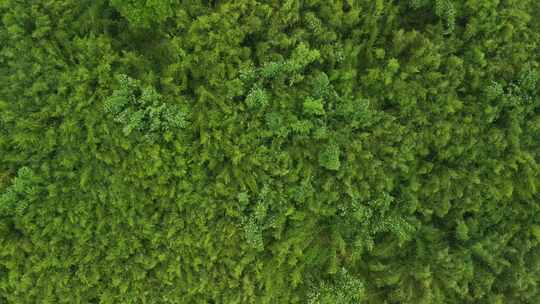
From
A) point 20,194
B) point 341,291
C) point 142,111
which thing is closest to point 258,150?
point 142,111

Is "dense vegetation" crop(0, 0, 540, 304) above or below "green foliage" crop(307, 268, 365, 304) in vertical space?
above

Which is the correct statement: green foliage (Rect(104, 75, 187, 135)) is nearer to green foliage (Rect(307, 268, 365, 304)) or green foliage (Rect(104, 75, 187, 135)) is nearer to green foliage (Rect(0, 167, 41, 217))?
green foliage (Rect(0, 167, 41, 217))

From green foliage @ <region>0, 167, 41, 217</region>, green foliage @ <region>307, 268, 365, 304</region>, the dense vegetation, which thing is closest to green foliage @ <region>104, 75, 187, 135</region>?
the dense vegetation

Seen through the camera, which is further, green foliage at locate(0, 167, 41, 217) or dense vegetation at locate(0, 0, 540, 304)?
dense vegetation at locate(0, 0, 540, 304)

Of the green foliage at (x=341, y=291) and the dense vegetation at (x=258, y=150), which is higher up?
the dense vegetation at (x=258, y=150)

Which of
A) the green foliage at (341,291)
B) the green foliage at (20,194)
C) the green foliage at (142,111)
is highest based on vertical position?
the green foliage at (142,111)

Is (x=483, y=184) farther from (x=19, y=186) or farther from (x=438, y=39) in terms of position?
(x=19, y=186)

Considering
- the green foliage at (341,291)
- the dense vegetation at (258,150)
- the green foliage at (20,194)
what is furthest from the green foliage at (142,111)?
the green foliage at (341,291)

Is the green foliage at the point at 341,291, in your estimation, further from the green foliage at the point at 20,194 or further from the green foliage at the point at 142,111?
the green foliage at the point at 20,194

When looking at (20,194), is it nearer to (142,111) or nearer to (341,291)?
(142,111)
